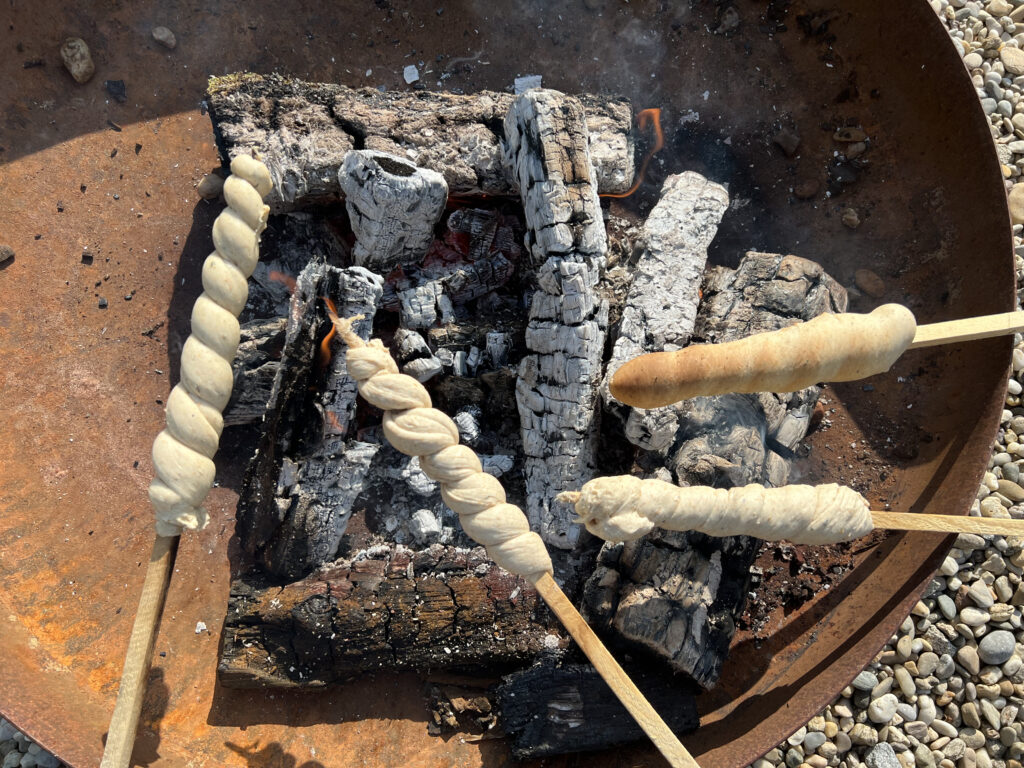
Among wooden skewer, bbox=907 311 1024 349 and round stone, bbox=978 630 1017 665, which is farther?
round stone, bbox=978 630 1017 665

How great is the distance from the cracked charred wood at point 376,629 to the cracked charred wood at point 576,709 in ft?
0.51

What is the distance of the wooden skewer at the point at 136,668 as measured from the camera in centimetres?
216

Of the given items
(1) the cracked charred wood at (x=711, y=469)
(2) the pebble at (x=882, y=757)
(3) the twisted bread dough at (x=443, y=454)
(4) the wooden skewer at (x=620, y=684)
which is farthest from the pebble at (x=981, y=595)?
(3) the twisted bread dough at (x=443, y=454)

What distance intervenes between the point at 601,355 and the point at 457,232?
1.05 meters

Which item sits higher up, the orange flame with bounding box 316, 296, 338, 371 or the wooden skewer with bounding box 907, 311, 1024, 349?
the wooden skewer with bounding box 907, 311, 1024, 349

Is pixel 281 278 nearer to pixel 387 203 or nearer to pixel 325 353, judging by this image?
pixel 325 353

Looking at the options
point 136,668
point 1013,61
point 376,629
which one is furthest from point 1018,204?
point 136,668

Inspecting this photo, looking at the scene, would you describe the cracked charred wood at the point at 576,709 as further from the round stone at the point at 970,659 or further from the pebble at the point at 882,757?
the round stone at the point at 970,659

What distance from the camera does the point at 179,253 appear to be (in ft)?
11.0

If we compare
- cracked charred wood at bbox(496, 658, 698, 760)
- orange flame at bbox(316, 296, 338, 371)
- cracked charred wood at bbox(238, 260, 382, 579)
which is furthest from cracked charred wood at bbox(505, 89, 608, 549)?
orange flame at bbox(316, 296, 338, 371)

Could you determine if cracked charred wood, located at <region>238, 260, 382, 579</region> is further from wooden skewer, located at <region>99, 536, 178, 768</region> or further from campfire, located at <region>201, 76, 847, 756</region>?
wooden skewer, located at <region>99, 536, 178, 768</region>

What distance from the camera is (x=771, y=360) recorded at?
6.70 ft

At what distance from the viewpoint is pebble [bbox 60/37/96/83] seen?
130 inches

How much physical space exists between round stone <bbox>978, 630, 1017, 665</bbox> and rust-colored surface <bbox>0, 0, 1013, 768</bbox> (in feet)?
2.90
